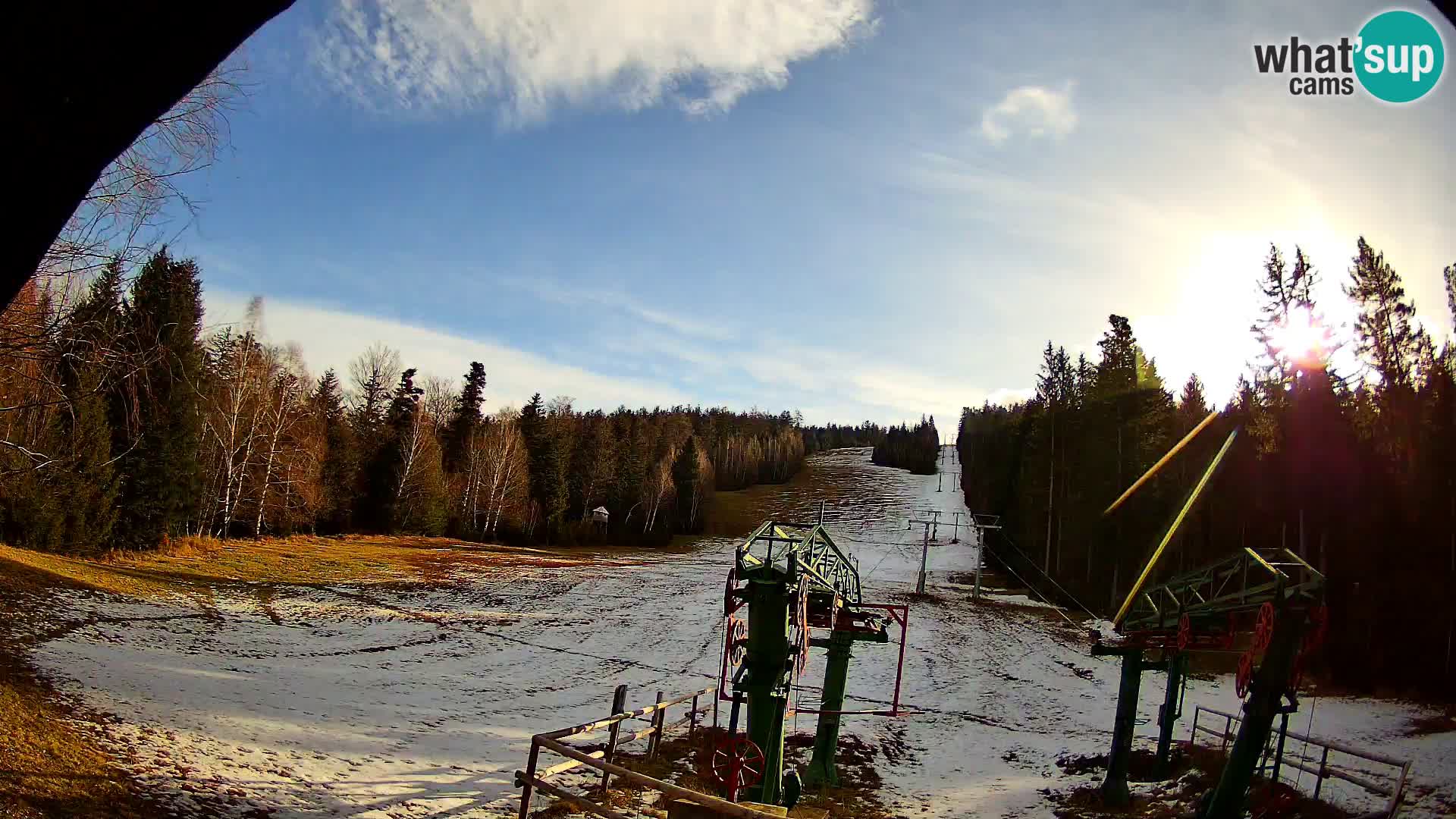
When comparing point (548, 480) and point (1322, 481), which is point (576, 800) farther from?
point (548, 480)

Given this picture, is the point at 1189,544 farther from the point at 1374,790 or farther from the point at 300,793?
the point at 300,793

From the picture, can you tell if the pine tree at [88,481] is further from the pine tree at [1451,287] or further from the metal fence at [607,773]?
the pine tree at [1451,287]

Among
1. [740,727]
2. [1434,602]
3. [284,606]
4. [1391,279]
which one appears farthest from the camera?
[1391,279]

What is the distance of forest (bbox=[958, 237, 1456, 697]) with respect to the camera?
2528 centimetres

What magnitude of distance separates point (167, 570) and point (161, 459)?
22.6 ft

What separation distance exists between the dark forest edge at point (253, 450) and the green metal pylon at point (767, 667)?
8.86 m

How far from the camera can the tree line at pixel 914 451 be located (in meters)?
129

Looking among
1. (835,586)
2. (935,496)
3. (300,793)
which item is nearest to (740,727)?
(835,586)

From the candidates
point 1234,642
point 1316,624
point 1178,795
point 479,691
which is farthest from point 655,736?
point 1316,624

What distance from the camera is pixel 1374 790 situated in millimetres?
11406

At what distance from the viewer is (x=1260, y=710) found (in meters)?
10.6

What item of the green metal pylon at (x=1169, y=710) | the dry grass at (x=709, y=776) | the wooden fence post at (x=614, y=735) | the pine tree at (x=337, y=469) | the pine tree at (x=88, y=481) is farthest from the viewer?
the pine tree at (x=337, y=469)

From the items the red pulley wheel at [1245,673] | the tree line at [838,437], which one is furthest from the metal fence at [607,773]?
the tree line at [838,437]

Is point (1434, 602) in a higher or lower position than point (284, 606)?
higher
